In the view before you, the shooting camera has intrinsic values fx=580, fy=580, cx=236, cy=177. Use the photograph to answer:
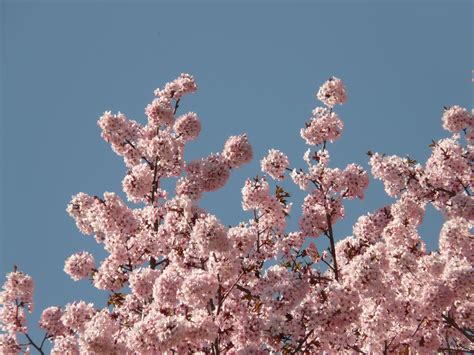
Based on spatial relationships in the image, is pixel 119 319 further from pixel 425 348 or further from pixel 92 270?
pixel 425 348

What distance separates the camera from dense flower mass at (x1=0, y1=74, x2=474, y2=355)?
12047mm

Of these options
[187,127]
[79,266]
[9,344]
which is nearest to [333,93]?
[187,127]

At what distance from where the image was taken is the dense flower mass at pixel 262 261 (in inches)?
474

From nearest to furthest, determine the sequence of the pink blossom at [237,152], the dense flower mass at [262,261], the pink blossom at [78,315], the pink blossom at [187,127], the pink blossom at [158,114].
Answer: the dense flower mass at [262,261] < the pink blossom at [78,315] < the pink blossom at [237,152] < the pink blossom at [158,114] < the pink blossom at [187,127]

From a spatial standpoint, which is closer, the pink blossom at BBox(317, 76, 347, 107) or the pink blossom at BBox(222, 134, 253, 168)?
the pink blossom at BBox(222, 134, 253, 168)

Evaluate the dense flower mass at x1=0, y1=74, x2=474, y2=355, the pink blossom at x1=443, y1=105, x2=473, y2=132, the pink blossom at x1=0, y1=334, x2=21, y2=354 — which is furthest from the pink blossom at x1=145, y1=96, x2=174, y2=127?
the pink blossom at x1=443, y1=105, x2=473, y2=132

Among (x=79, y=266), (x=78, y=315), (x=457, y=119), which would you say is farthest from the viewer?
(x=457, y=119)

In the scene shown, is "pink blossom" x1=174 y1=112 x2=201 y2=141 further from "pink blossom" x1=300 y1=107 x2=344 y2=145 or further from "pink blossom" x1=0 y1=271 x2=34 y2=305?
"pink blossom" x1=0 y1=271 x2=34 y2=305

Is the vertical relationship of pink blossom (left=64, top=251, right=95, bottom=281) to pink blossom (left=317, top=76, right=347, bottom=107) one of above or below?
below

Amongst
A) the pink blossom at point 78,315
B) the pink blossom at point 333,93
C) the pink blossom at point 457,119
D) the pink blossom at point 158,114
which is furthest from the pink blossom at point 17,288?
the pink blossom at point 457,119

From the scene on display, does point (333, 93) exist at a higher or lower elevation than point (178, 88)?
lower

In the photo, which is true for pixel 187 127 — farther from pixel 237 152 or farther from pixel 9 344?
pixel 9 344

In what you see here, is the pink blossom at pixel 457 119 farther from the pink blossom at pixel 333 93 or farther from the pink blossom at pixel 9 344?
the pink blossom at pixel 9 344

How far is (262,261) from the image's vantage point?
15.9 m
